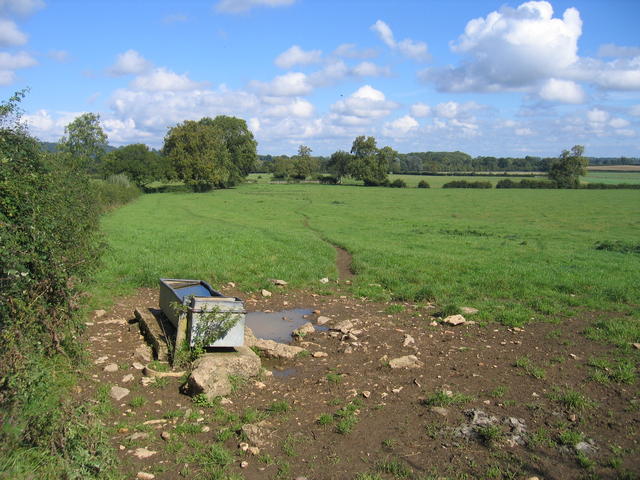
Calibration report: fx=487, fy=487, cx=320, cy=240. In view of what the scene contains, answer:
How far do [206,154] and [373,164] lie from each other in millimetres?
38267

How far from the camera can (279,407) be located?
6906 mm

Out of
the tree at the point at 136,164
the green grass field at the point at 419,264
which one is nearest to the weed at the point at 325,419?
the green grass field at the point at 419,264

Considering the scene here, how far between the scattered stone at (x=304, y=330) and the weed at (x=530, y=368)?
13.8 feet

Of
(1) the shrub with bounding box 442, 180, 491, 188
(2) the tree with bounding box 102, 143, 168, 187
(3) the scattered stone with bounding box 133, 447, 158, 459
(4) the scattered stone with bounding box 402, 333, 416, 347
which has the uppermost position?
(2) the tree with bounding box 102, 143, 168, 187

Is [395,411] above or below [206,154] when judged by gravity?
below

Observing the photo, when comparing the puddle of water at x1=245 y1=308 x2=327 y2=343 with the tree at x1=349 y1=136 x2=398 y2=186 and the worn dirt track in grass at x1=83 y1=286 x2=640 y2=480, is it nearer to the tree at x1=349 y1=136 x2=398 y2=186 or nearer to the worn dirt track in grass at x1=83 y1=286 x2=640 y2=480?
the worn dirt track in grass at x1=83 y1=286 x2=640 y2=480

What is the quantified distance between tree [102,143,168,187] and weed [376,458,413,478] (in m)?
72.1

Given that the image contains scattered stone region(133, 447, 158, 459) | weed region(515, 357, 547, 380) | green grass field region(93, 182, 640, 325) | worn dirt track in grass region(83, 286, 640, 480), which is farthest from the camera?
green grass field region(93, 182, 640, 325)

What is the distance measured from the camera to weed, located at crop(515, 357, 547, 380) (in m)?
7.72

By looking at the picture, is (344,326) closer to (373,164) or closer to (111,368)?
(111,368)

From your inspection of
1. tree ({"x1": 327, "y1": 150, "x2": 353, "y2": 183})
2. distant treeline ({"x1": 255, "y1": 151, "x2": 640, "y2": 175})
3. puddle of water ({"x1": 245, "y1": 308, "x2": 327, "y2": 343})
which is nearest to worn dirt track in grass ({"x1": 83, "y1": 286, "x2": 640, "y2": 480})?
puddle of water ({"x1": 245, "y1": 308, "x2": 327, "y2": 343})

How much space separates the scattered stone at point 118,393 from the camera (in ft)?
23.5

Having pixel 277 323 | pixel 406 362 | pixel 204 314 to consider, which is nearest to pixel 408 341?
pixel 406 362

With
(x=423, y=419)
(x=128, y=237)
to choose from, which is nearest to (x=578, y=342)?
(x=423, y=419)
